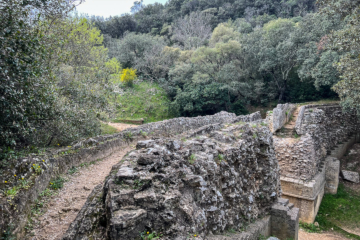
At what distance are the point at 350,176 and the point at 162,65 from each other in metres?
22.9

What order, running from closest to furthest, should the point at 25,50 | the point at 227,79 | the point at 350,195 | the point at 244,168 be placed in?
the point at 25,50 → the point at 244,168 → the point at 350,195 → the point at 227,79

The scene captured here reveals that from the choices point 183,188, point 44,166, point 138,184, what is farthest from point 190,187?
point 44,166

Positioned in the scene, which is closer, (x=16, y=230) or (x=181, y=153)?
(x=16, y=230)

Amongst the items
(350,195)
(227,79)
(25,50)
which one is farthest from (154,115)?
(25,50)

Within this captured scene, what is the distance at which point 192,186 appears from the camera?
4859mm

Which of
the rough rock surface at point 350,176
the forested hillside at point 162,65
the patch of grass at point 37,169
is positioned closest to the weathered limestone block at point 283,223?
the patch of grass at point 37,169

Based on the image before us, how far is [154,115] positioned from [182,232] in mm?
21436

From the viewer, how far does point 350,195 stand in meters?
15.5

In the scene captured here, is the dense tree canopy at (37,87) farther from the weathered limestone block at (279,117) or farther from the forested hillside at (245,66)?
the forested hillside at (245,66)

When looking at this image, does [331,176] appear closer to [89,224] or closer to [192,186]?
[192,186]

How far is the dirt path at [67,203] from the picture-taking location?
445 cm

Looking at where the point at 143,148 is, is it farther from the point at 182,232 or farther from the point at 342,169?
the point at 342,169

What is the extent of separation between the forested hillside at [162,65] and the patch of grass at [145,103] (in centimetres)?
16

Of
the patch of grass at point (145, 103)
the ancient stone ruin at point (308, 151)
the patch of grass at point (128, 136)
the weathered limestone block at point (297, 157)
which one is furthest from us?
the patch of grass at point (145, 103)
